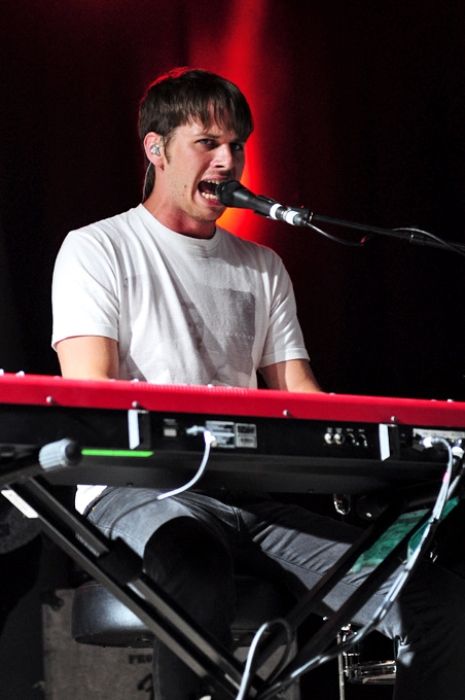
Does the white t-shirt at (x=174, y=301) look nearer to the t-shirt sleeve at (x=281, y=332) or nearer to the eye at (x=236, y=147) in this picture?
the t-shirt sleeve at (x=281, y=332)

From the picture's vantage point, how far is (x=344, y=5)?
3477mm

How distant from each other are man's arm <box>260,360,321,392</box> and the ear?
1.82ft

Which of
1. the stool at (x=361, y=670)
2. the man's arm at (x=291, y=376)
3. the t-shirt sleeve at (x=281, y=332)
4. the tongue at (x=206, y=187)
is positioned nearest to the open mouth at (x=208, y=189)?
the tongue at (x=206, y=187)

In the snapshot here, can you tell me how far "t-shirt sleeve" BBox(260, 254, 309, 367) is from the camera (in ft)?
8.48

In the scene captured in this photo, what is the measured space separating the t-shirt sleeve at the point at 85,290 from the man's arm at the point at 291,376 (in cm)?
47

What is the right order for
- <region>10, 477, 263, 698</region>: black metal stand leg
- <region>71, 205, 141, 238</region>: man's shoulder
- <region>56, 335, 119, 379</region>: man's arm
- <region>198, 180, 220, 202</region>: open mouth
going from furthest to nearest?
<region>198, 180, 220, 202</region>: open mouth
<region>71, 205, 141, 238</region>: man's shoulder
<region>56, 335, 119, 379</region>: man's arm
<region>10, 477, 263, 698</region>: black metal stand leg

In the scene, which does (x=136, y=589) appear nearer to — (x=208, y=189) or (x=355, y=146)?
(x=208, y=189)

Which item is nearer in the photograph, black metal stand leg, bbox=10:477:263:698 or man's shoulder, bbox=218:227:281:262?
black metal stand leg, bbox=10:477:263:698

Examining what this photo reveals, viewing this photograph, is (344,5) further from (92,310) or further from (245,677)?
(245,677)

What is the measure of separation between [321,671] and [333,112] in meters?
1.63

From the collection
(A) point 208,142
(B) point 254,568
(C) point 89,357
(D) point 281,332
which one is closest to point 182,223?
(A) point 208,142

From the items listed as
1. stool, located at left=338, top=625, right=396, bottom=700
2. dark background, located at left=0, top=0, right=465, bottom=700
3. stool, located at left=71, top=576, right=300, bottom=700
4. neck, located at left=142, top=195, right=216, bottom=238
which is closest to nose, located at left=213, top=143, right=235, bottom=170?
neck, located at left=142, top=195, right=216, bottom=238

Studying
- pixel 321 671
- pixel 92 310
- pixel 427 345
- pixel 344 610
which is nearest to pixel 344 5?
pixel 427 345

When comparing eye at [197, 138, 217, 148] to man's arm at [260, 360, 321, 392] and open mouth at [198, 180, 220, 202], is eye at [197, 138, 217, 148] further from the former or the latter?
man's arm at [260, 360, 321, 392]
